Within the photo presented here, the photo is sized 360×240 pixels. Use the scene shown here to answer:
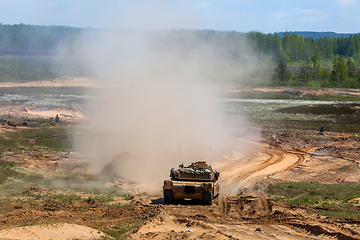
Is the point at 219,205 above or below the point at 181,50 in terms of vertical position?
below

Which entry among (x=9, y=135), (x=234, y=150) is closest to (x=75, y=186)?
(x=234, y=150)

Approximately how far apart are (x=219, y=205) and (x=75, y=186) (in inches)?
290

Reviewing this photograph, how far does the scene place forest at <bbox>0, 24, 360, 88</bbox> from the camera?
268ft

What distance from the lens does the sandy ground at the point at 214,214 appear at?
12188 mm

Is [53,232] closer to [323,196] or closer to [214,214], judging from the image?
[214,214]

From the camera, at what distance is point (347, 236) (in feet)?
39.2

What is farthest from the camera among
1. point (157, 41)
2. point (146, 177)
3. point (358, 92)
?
point (358, 92)

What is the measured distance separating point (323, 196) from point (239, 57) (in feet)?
153

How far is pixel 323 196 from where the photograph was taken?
57.0 feet

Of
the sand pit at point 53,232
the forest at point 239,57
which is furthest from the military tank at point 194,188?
the forest at point 239,57

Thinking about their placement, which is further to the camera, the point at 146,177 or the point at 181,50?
the point at 181,50

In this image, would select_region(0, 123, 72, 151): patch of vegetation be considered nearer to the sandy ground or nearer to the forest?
the sandy ground

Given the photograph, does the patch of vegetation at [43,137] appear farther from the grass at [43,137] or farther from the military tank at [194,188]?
the military tank at [194,188]

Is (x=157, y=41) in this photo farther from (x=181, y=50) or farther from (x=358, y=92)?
(x=358, y=92)
